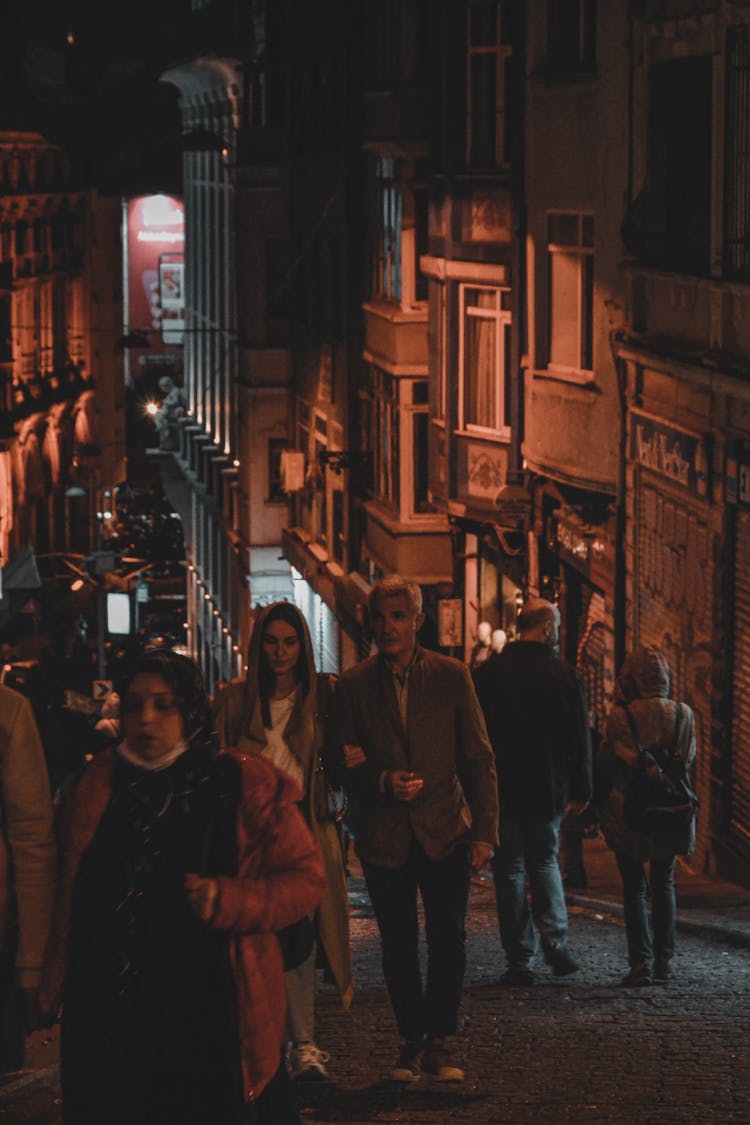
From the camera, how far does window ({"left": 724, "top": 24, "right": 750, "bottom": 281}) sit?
629 inches

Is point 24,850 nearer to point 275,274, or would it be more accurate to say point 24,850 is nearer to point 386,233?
point 386,233

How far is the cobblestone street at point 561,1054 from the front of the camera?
314 inches

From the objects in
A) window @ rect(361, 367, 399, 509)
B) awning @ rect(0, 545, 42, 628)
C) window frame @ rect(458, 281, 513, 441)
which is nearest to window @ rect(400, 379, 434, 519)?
window @ rect(361, 367, 399, 509)

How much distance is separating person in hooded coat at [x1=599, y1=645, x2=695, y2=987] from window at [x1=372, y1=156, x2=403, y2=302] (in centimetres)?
1880

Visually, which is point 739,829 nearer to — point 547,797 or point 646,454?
point 646,454

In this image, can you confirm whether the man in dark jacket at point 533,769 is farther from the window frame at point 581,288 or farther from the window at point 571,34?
the window at point 571,34

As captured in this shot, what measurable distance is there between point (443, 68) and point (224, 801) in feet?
68.6

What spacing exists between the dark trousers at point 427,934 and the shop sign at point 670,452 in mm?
8880

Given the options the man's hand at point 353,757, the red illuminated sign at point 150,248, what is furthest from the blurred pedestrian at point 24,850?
the red illuminated sign at point 150,248

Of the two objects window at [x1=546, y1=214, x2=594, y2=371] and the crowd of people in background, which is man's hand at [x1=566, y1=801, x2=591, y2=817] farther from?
window at [x1=546, y1=214, x2=594, y2=371]

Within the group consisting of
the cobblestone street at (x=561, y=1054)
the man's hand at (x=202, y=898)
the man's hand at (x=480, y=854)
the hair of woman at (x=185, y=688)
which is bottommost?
the cobblestone street at (x=561, y=1054)

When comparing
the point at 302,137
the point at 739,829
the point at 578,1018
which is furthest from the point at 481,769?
the point at 302,137

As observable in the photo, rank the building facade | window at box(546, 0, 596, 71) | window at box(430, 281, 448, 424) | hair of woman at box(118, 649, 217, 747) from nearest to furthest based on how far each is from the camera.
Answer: hair of woman at box(118, 649, 217, 747)
window at box(546, 0, 596, 71)
window at box(430, 281, 448, 424)
the building facade

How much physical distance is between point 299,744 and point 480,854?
77cm
